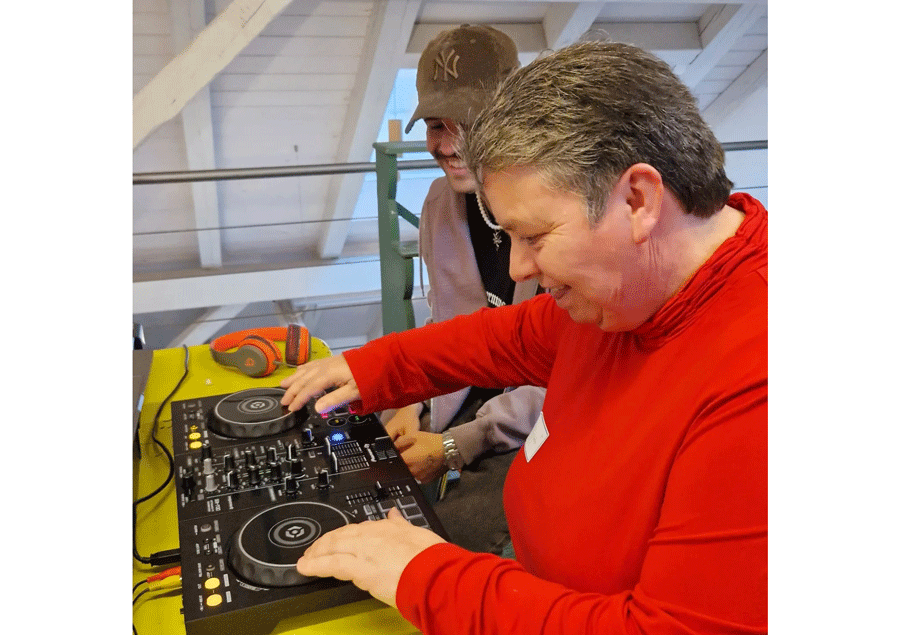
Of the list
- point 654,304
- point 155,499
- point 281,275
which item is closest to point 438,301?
point 155,499

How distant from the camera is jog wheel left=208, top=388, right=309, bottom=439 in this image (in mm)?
1073

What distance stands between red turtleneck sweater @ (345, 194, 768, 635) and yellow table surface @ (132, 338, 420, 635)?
0.29 feet

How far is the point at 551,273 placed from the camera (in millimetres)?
811

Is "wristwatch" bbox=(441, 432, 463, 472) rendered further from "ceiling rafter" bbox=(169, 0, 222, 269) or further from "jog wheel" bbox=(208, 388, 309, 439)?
"ceiling rafter" bbox=(169, 0, 222, 269)

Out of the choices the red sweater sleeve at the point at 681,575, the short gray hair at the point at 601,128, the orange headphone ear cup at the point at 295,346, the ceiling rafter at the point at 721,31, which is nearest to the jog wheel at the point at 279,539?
the red sweater sleeve at the point at 681,575

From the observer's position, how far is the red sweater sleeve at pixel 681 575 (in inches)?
24.2

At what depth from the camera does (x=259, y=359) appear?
1475mm

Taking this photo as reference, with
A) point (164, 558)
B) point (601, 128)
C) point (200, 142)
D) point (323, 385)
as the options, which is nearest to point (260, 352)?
point (323, 385)

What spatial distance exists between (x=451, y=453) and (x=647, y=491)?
73 cm

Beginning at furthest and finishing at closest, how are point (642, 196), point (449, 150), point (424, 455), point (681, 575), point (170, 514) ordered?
point (449, 150)
point (424, 455)
point (170, 514)
point (642, 196)
point (681, 575)

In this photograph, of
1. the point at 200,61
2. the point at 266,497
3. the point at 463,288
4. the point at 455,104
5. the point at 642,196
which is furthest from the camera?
the point at 200,61

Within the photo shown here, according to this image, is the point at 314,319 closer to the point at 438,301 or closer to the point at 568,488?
the point at 438,301

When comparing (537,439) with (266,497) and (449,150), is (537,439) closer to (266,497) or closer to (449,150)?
(266,497)

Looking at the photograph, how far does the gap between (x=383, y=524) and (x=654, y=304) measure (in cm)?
38
